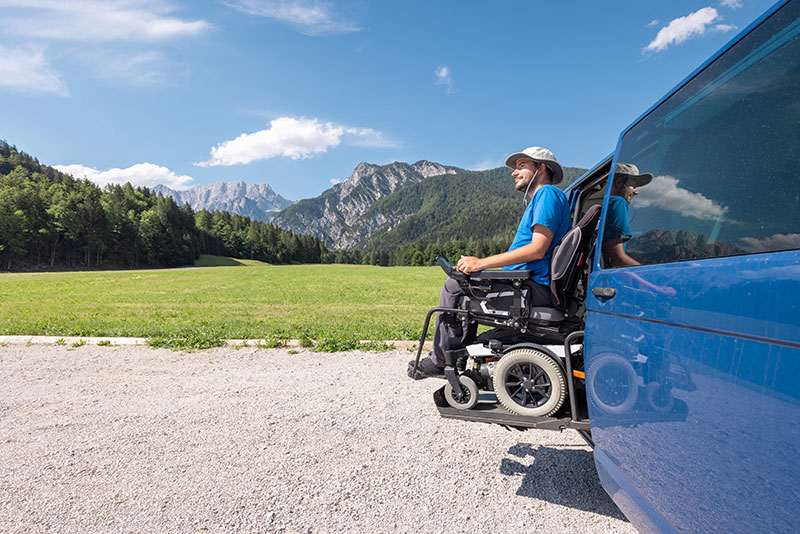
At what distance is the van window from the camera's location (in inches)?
56.7

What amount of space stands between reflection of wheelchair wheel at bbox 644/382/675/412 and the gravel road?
132cm

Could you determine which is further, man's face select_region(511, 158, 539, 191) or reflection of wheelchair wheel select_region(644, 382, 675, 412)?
man's face select_region(511, 158, 539, 191)

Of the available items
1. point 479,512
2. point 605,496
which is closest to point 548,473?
point 605,496

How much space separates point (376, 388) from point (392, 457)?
6.00 ft

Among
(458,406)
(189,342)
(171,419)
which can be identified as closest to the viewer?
(458,406)

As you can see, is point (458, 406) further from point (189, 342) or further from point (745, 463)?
point (189, 342)

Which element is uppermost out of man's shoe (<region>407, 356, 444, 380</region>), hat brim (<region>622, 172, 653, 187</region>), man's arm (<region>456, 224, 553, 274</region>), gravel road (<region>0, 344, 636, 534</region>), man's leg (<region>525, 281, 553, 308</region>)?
hat brim (<region>622, 172, 653, 187</region>)

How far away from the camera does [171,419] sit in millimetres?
4328

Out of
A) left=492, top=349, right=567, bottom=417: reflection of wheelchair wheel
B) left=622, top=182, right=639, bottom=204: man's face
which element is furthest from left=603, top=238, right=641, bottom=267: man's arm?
left=492, top=349, right=567, bottom=417: reflection of wheelchair wheel

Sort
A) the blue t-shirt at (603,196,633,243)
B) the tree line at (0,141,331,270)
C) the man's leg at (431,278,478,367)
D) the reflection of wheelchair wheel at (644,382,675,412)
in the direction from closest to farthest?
the reflection of wheelchair wheel at (644,382,675,412) < the blue t-shirt at (603,196,633,243) < the man's leg at (431,278,478,367) < the tree line at (0,141,331,270)

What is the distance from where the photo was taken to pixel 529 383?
9.69 feet

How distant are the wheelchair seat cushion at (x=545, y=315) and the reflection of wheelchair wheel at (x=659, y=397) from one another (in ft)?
3.68

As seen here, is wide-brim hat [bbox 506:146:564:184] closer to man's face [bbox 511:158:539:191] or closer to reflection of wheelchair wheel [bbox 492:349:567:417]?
man's face [bbox 511:158:539:191]

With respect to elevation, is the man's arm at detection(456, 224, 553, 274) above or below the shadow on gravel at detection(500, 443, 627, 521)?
above
